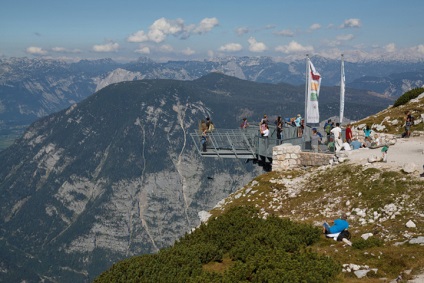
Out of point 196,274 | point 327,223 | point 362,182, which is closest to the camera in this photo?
point 196,274

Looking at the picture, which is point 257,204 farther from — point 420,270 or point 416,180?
point 420,270

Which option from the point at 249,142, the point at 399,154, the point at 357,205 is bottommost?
the point at 357,205

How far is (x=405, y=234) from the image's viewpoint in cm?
1995

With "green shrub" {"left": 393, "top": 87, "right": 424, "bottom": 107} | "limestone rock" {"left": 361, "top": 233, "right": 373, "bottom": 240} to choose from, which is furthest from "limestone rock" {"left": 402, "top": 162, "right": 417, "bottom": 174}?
"green shrub" {"left": 393, "top": 87, "right": 424, "bottom": 107}

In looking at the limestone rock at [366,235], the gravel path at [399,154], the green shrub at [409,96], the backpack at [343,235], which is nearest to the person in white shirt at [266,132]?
the gravel path at [399,154]

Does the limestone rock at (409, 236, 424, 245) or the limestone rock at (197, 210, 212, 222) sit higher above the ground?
the limestone rock at (409, 236, 424, 245)

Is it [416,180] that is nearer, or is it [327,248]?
[327,248]

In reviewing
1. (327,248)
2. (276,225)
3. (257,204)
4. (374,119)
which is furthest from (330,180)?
(374,119)

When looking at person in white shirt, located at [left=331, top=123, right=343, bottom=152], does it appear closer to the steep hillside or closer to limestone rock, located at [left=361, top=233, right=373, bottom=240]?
the steep hillside

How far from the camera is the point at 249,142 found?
41.1 metres

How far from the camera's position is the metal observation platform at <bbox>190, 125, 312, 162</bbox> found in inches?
1507

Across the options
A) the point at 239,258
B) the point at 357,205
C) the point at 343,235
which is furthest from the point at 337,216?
the point at 239,258

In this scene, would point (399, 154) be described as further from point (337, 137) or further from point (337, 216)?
point (337, 216)

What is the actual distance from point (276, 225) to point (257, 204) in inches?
245
